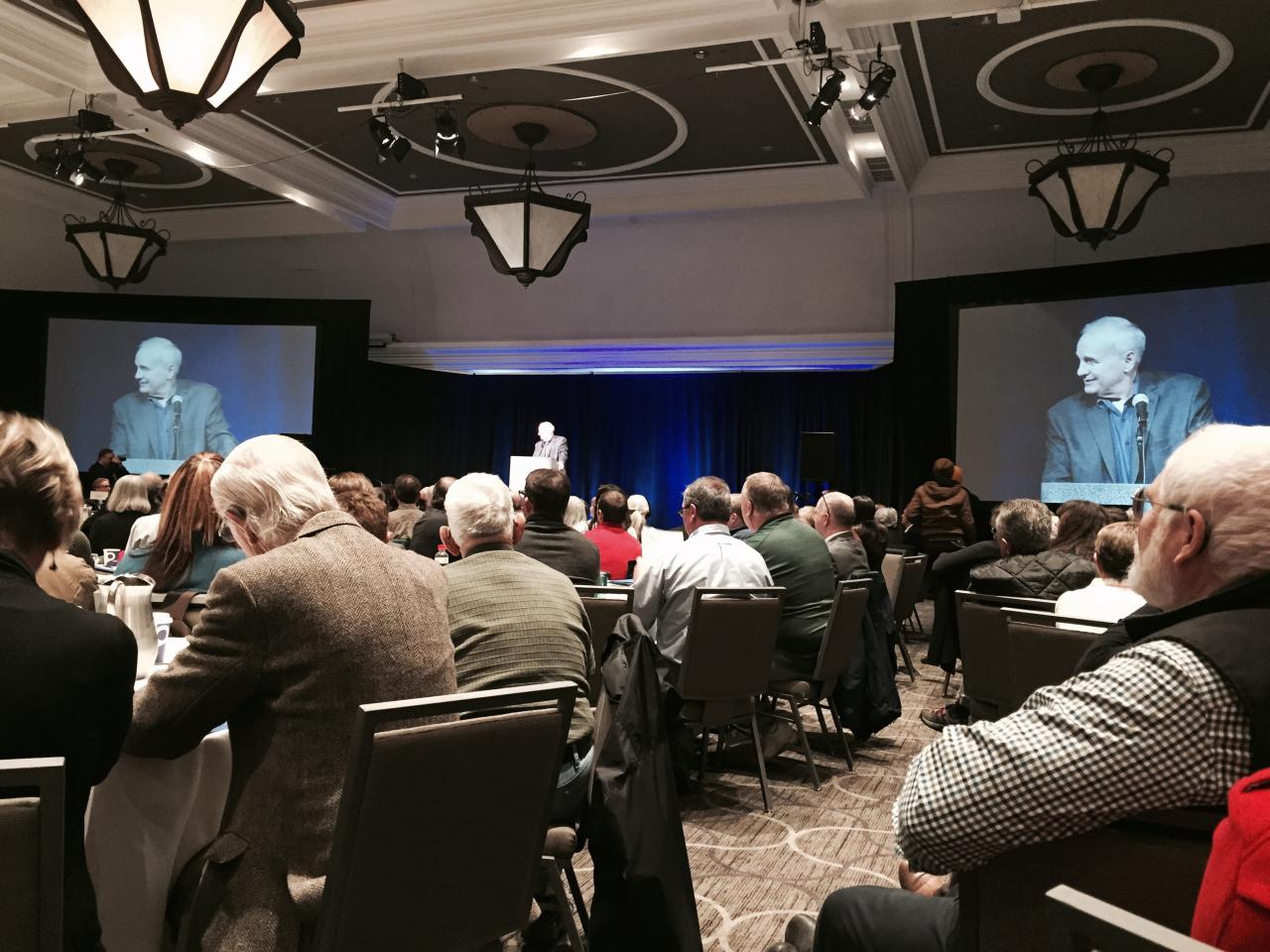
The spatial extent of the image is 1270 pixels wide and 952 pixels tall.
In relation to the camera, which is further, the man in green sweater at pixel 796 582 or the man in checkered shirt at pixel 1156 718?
the man in green sweater at pixel 796 582

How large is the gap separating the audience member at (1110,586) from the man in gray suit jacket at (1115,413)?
5.53 meters

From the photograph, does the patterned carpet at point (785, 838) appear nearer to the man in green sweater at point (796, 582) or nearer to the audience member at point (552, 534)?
the man in green sweater at point (796, 582)

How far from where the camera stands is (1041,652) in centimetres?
300

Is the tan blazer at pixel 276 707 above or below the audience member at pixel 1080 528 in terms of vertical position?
below

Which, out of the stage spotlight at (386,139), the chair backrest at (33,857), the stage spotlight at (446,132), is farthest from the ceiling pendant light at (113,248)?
the chair backrest at (33,857)

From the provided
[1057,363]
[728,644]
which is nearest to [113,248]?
[728,644]

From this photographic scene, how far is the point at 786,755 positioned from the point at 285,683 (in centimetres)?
361

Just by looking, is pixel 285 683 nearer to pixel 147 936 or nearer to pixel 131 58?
pixel 147 936

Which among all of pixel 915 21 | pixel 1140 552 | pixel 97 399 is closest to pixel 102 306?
pixel 97 399

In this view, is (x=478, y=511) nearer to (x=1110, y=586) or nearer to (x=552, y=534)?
(x=552, y=534)

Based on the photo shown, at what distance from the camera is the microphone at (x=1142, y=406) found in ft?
27.7

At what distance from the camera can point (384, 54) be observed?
6574 mm

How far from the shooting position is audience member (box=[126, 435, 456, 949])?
1.69 meters

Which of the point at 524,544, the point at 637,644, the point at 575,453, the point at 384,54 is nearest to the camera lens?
the point at 637,644
